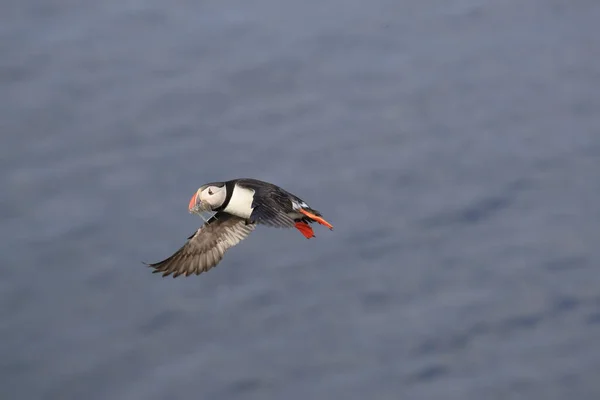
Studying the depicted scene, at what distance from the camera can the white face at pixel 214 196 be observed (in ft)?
46.4

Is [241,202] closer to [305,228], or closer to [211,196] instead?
[211,196]

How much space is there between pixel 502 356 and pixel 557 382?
131 centimetres

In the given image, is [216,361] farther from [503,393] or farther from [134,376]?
[503,393]

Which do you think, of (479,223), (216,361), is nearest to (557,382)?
(479,223)

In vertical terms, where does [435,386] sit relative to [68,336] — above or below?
below

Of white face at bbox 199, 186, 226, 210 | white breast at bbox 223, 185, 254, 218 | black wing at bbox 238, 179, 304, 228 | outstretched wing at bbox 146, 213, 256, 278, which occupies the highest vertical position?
outstretched wing at bbox 146, 213, 256, 278

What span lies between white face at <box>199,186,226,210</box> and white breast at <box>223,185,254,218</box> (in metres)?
0.08

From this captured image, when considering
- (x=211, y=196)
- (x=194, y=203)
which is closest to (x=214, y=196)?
(x=211, y=196)

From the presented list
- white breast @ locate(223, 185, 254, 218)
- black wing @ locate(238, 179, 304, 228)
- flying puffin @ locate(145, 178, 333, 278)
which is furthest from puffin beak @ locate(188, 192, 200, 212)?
black wing @ locate(238, 179, 304, 228)

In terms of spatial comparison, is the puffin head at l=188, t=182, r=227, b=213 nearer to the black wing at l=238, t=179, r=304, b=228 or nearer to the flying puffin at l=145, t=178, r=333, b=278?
the flying puffin at l=145, t=178, r=333, b=278

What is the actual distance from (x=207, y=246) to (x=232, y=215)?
15.1 inches

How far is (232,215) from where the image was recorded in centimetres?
1527

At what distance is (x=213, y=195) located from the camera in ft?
46.5

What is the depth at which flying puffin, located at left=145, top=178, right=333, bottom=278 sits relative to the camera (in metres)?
13.7
